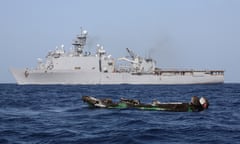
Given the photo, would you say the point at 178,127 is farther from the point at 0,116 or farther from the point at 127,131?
the point at 0,116

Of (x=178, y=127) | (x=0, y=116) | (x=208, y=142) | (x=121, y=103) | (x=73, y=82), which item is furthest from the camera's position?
(x=73, y=82)

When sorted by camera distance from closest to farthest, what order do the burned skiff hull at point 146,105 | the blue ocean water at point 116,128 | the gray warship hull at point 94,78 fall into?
the blue ocean water at point 116,128 → the burned skiff hull at point 146,105 → the gray warship hull at point 94,78

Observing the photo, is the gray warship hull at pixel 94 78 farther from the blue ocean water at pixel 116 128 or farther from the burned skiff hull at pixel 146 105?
the blue ocean water at pixel 116 128

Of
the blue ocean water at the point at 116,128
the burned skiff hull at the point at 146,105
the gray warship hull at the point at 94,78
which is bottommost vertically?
the blue ocean water at the point at 116,128

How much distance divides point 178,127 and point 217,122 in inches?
130

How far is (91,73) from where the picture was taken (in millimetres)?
99875

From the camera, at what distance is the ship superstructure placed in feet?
327

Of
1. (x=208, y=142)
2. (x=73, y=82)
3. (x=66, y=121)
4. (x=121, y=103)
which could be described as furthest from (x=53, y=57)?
(x=208, y=142)

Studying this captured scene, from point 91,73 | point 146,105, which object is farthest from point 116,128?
point 91,73

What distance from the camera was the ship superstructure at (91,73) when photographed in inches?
3920

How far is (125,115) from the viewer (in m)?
26.2

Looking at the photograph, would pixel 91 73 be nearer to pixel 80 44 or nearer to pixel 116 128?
pixel 80 44

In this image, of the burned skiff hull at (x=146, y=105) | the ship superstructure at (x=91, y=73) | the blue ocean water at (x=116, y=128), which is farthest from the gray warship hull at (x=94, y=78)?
the blue ocean water at (x=116, y=128)

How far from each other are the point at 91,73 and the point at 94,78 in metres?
1.41
